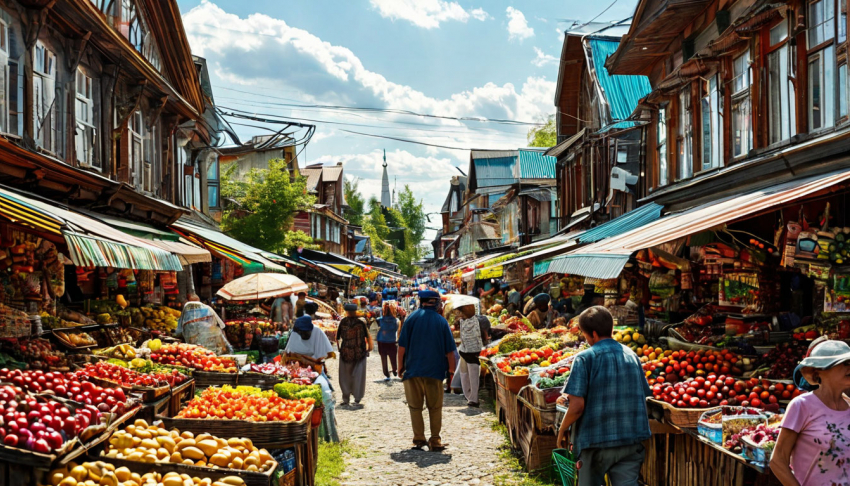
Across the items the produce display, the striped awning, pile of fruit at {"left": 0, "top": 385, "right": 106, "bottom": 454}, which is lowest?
the produce display

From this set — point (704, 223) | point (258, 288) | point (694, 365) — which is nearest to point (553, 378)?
point (694, 365)

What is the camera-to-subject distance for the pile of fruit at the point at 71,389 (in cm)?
605

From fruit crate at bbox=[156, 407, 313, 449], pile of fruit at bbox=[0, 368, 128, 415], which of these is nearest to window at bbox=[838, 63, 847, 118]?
fruit crate at bbox=[156, 407, 313, 449]

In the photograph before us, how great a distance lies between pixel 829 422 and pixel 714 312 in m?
7.15

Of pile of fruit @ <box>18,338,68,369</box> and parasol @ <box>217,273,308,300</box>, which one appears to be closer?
pile of fruit @ <box>18,338,68,369</box>

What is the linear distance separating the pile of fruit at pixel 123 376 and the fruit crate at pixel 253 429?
835 millimetres

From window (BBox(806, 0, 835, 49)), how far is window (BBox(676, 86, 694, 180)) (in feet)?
13.9

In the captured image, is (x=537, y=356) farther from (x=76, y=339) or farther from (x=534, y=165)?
(x=534, y=165)

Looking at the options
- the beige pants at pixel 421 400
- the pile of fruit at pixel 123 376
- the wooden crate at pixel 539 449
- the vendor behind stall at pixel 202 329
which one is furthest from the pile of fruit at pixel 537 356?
the pile of fruit at pixel 123 376

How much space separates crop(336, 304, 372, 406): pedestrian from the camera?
12.7m

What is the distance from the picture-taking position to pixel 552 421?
8.04 m

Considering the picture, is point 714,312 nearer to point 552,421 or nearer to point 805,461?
point 552,421

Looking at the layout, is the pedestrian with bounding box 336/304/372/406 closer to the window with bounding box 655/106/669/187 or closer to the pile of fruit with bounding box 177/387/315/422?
the pile of fruit with bounding box 177/387/315/422

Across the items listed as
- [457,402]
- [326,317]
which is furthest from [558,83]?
[457,402]
